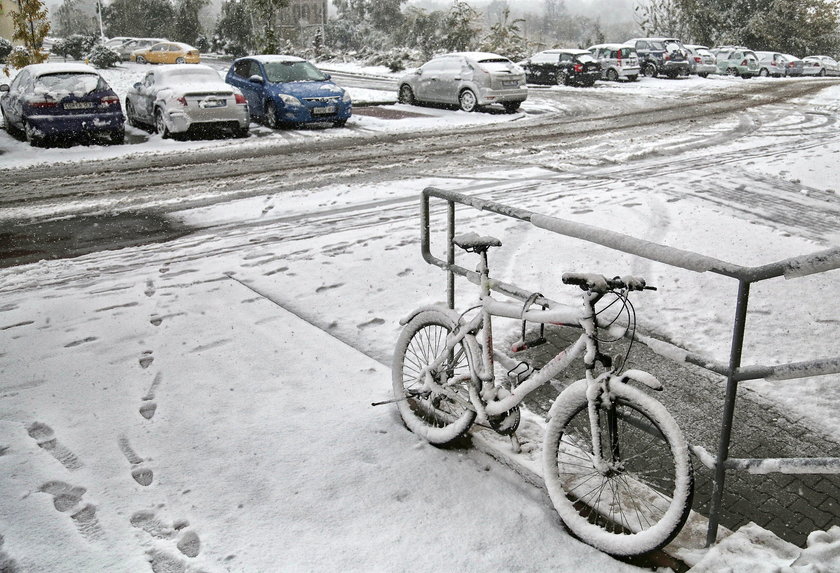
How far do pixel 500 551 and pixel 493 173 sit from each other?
29.2 feet

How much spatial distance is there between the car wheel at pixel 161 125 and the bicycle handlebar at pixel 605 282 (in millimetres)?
13838

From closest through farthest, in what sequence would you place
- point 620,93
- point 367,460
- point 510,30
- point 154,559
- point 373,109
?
point 154,559 < point 367,460 < point 373,109 < point 620,93 < point 510,30

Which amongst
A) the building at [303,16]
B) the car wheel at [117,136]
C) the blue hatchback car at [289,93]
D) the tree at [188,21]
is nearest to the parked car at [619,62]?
the blue hatchback car at [289,93]

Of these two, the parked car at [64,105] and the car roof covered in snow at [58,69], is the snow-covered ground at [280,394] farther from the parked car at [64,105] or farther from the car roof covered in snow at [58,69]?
the car roof covered in snow at [58,69]

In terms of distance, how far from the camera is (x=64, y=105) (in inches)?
556

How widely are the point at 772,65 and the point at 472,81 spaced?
2622 centimetres

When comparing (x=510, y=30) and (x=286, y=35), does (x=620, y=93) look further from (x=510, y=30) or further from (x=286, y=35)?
(x=286, y=35)

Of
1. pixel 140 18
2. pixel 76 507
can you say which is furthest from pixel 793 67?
pixel 140 18

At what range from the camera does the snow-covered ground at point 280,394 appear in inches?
123

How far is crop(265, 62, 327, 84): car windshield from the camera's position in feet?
55.5

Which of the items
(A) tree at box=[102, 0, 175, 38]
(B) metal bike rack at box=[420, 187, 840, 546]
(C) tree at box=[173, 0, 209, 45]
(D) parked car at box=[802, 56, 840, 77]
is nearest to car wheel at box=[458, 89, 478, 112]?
(B) metal bike rack at box=[420, 187, 840, 546]

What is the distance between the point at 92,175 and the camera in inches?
467

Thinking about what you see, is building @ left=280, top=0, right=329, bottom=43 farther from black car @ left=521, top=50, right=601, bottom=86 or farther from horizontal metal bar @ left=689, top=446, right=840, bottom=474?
horizontal metal bar @ left=689, top=446, right=840, bottom=474

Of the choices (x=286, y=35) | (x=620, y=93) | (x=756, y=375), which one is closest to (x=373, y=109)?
(x=620, y=93)
